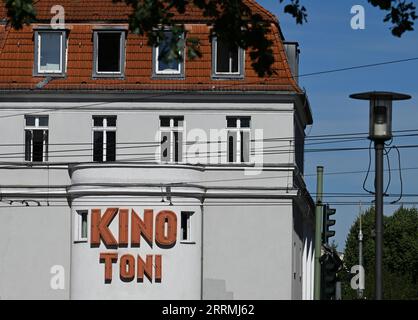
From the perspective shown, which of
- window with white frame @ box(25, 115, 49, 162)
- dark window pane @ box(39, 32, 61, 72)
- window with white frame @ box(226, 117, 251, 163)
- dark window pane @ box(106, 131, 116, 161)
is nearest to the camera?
window with white frame @ box(226, 117, 251, 163)

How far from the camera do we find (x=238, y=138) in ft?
160

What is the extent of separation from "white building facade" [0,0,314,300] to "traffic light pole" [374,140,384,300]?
93.2 feet

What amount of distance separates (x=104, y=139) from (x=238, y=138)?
473cm

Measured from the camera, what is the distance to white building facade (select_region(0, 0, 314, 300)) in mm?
47875

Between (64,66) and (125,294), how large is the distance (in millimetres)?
8418

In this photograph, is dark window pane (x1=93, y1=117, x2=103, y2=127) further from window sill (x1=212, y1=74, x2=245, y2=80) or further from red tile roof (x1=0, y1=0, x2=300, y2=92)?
window sill (x1=212, y1=74, x2=245, y2=80)

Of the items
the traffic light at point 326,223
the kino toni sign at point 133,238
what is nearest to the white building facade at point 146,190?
the kino toni sign at point 133,238

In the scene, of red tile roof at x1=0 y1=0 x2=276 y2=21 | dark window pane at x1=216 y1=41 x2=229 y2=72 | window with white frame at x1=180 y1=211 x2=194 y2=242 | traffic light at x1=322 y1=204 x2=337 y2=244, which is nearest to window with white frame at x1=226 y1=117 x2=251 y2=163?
dark window pane at x1=216 y1=41 x2=229 y2=72

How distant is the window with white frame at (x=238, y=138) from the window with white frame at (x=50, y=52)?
6.31 meters

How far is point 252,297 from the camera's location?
48.1 metres

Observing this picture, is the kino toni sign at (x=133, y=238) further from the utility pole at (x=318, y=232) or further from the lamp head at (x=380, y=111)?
the lamp head at (x=380, y=111)
